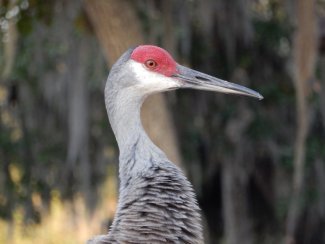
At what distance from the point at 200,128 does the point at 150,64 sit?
7351mm

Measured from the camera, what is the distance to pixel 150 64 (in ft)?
18.8

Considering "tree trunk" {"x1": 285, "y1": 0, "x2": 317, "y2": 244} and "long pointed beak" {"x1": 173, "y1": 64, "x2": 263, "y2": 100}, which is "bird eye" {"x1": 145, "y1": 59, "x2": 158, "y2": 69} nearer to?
"long pointed beak" {"x1": 173, "y1": 64, "x2": 263, "y2": 100}

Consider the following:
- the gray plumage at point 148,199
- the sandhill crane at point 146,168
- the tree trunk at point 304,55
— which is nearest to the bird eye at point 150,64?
the sandhill crane at point 146,168

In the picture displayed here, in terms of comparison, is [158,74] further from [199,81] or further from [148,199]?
[148,199]

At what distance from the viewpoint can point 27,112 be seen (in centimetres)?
1382

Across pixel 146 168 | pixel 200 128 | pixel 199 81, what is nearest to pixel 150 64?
pixel 199 81

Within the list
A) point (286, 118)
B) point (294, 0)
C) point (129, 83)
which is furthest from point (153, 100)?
point (286, 118)

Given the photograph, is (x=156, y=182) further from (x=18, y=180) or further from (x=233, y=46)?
(x=18, y=180)

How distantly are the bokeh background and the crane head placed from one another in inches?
209

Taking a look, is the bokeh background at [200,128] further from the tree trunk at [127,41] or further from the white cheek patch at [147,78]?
the white cheek patch at [147,78]

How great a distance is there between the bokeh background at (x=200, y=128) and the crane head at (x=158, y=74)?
5.32 metres

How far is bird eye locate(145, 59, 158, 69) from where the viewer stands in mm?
5727

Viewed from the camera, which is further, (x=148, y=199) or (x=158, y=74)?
(x=158, y=74)

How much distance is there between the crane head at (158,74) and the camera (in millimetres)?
5734
